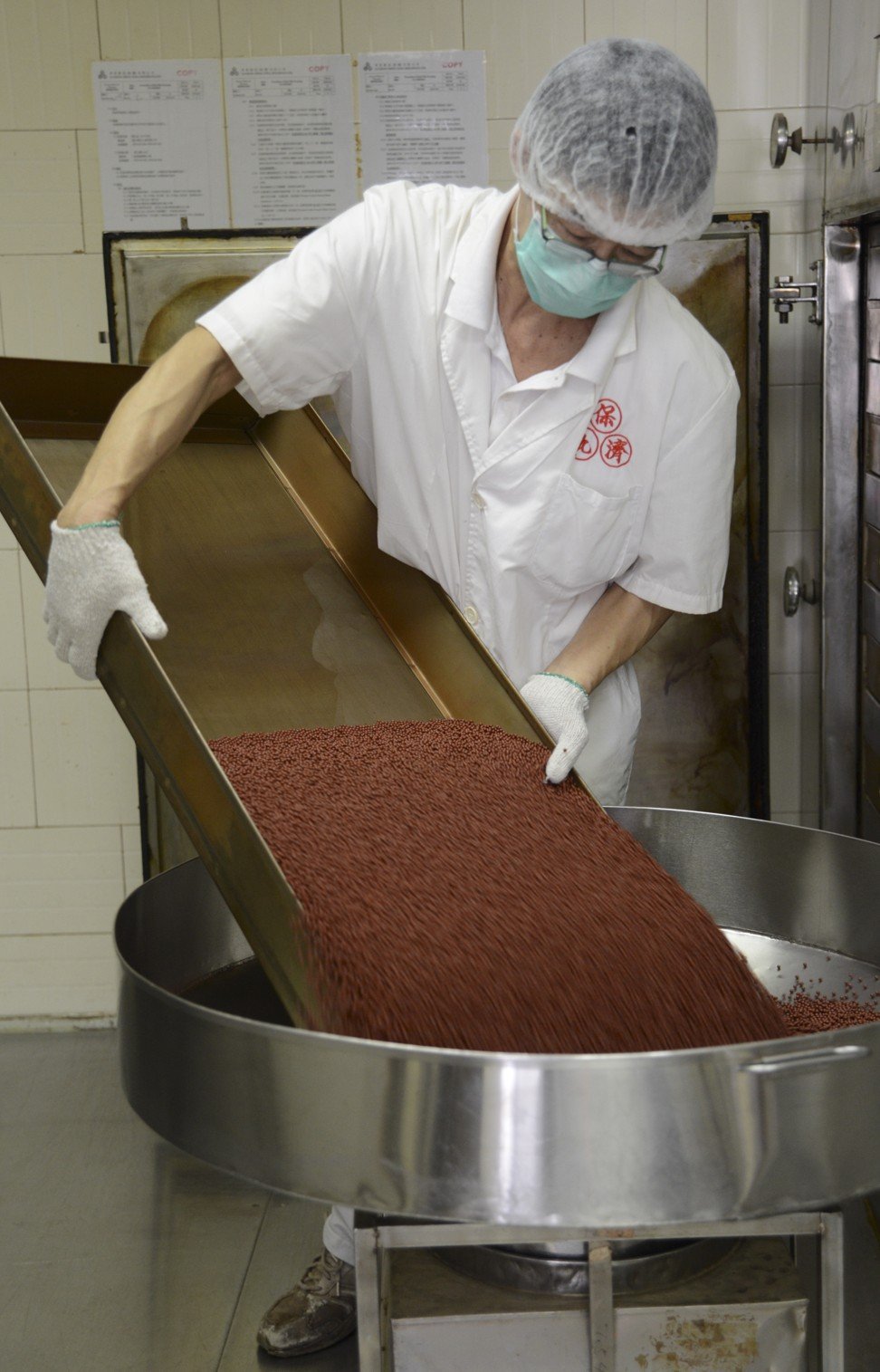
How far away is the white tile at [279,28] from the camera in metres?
2.58

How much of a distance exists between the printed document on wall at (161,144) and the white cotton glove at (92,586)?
1.63 meters

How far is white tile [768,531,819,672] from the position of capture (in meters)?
2.78

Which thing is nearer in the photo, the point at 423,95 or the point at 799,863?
the point at 799,863

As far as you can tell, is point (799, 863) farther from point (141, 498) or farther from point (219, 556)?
point (141, 498)

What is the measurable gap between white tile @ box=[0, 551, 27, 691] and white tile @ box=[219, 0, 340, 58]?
1.21 metres

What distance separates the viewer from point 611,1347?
1.11 metres

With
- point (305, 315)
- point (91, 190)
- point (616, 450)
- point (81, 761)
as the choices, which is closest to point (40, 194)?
point (91, 190)

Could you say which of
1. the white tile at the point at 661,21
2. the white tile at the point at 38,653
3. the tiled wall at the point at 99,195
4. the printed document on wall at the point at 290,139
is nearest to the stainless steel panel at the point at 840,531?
the tiled wall at the point at 99,195

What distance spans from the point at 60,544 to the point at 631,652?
851mm

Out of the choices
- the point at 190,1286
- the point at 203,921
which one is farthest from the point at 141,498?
the point at 190,1286

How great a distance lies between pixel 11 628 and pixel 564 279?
1.82 meters

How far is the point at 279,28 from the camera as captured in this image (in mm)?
2588

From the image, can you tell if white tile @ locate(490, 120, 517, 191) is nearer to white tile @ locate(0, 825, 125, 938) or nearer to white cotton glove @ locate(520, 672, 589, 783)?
white cotton glove @ locate(520, 672, 589, 783)

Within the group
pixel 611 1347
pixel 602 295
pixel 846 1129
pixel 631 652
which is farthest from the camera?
pixel 631 652
